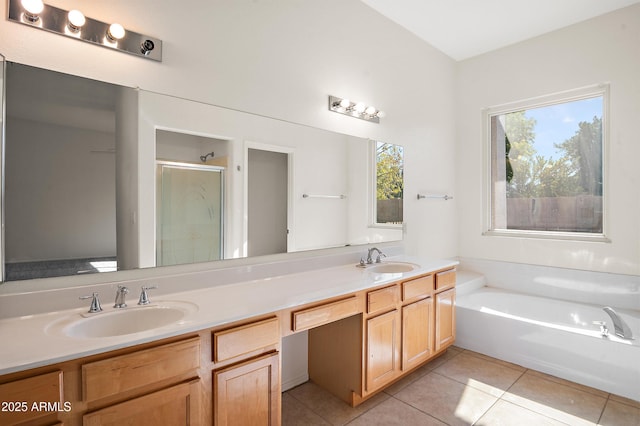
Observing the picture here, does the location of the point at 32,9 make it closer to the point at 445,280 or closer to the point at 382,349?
the point at 382,349

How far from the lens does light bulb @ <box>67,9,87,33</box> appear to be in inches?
55.7

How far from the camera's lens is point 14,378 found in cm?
95

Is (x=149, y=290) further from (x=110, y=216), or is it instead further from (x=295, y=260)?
(x=295, y=260)

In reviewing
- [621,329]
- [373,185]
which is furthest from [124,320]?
[621,329]

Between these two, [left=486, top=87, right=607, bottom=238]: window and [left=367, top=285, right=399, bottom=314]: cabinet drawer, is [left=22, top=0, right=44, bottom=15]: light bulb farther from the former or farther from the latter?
[left=486, top=87, right=607, bottom=238]: window

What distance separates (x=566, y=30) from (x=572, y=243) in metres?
2.01

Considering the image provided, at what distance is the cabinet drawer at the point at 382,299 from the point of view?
2025mm

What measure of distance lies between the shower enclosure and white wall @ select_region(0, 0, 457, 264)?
1.36 feet

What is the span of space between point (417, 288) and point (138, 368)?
182cm

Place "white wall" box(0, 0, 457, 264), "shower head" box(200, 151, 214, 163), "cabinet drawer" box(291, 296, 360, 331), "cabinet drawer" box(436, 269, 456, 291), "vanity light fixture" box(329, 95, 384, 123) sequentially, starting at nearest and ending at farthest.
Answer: "white wall" box(0, 0, 457, 264)
"cabinet drawer" box(291, 296, 360, 331)
"shower head" box(200, 151, 214, 163)
"vanity light fixture" box(329, 95, 384, 123)
"cabinet drawer" box(436, 269, 456, 291)

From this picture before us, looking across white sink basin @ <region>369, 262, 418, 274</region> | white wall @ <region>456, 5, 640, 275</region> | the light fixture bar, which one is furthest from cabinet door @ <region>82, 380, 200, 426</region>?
white wall @ <region>456, 5, 640, 275</region>

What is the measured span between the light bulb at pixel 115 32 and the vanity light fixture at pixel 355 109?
4.54 feet

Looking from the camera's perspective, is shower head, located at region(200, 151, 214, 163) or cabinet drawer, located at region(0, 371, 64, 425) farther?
shower head, located at region(200, 151, 214, 163)

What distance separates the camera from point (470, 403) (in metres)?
2.19
